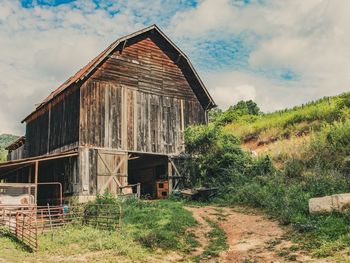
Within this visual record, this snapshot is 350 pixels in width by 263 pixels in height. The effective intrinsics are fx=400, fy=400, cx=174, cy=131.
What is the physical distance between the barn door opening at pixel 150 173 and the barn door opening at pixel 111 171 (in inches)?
81.8

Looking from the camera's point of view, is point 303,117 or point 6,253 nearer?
point 6,253

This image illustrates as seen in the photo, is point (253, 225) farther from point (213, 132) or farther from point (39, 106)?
point (39, 106)

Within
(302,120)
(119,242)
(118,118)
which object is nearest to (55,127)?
(118,118)

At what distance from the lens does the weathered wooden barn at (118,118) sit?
2088cm

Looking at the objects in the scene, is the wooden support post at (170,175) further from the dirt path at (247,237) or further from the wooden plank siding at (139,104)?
the dirt path at (247,237)

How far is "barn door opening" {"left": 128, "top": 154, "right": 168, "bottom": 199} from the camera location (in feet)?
80.3

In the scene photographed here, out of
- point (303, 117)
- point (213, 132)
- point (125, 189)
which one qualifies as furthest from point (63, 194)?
point (303, 117)

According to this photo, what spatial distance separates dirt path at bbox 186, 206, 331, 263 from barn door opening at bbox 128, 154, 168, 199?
677 centimetres

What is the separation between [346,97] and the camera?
2623 centimetres

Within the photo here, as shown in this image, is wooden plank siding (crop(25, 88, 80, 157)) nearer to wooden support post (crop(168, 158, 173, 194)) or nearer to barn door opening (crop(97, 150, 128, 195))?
barn door opening (crop(97, 150, 128, 195))

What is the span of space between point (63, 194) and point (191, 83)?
10.7m

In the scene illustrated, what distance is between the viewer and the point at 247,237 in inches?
525

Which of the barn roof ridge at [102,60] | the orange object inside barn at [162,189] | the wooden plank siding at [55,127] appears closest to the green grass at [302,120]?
the barn roof ridge at [102,60]

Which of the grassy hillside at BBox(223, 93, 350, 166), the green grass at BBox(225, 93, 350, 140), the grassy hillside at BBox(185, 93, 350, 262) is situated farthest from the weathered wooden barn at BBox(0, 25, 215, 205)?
the green grass at BBox(225, 93, 350, 140)
